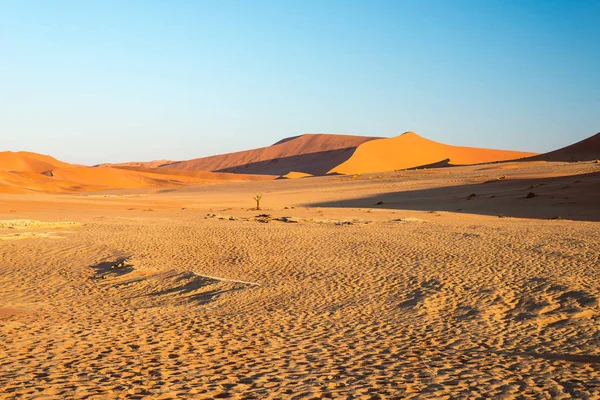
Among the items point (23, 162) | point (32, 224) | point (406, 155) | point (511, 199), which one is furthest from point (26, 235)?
point (23, 162)

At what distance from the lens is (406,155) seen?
95.7 metres

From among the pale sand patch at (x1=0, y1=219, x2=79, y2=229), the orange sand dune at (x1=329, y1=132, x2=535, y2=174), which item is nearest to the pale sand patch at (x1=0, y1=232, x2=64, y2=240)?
the pale sand patch at (x1=0, y1=219, x2=79, y2=229)

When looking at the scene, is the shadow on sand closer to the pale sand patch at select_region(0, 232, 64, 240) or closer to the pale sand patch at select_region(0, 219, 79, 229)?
the pale sand patch at select_region(0, 219, 79, 229)

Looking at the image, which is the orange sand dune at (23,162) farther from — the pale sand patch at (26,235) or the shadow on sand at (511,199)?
the pale sand patch at (26,235)

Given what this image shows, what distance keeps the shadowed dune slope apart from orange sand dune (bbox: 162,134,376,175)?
133 ft

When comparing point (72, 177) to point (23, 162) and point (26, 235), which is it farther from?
point (26, 235)

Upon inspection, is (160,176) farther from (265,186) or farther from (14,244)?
(14,244)

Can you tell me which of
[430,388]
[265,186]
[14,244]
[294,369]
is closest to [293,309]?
[294,369]

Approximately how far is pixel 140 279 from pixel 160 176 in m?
80.9

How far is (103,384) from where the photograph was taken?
21.1 feet

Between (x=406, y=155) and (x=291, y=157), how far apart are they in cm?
3529

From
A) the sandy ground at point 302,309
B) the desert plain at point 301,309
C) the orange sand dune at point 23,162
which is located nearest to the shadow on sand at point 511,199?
the desert plain at point 301,309

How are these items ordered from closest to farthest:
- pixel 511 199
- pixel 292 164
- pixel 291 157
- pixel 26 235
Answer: pixel 26 235 < pixel 511 199 < pixel 292 164 < pixel 291 157

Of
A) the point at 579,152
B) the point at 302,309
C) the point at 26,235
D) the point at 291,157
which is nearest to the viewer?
the point at 302,309
